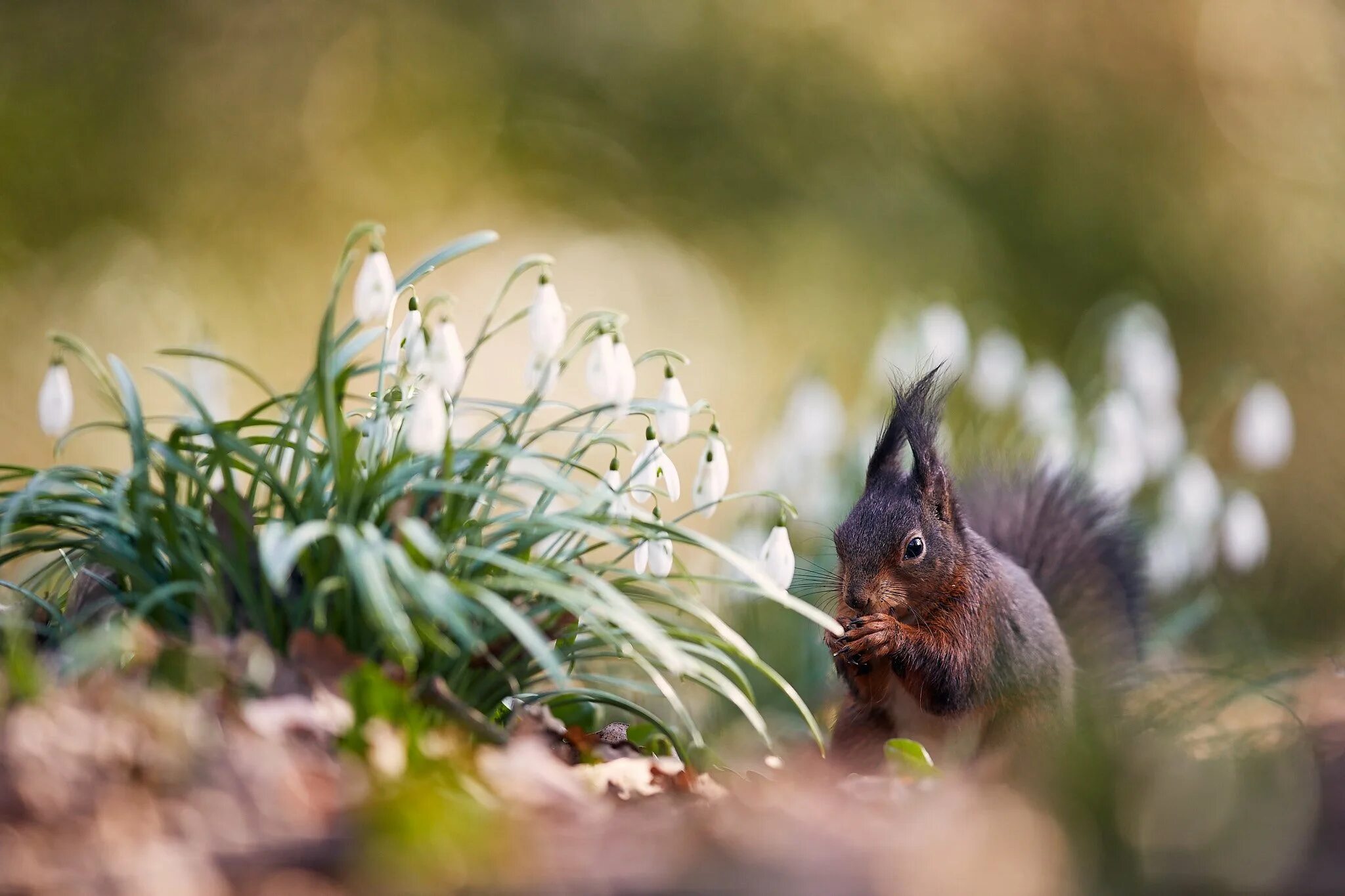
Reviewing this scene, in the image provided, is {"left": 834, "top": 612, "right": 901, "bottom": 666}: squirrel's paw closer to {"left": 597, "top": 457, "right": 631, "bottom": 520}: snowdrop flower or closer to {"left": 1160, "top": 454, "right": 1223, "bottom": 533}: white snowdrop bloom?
{"left": 597, "top": 457, "right": 631, "bottom": 520}: snowdrop flower

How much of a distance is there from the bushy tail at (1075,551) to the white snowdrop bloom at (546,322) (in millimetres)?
1363

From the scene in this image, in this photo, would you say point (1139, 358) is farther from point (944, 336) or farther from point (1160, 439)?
point (944, 336)

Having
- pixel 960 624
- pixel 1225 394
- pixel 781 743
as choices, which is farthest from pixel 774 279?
pixel 960 624

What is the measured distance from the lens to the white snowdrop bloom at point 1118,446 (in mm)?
3754

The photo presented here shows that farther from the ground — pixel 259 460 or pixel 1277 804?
pixel 259 460

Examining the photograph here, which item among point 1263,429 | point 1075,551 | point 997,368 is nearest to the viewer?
point 1075,551

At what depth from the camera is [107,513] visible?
1.89 meters

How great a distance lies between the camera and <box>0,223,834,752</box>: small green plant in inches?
68.1

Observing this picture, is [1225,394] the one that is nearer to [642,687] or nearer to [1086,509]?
[1086,509]

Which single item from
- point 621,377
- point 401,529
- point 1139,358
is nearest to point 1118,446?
point 1139,358

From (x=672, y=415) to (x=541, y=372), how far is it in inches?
10.4

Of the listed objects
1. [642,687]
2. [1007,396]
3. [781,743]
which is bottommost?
[781,743]

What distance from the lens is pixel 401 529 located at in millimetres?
1710

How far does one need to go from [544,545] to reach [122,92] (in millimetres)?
6690
